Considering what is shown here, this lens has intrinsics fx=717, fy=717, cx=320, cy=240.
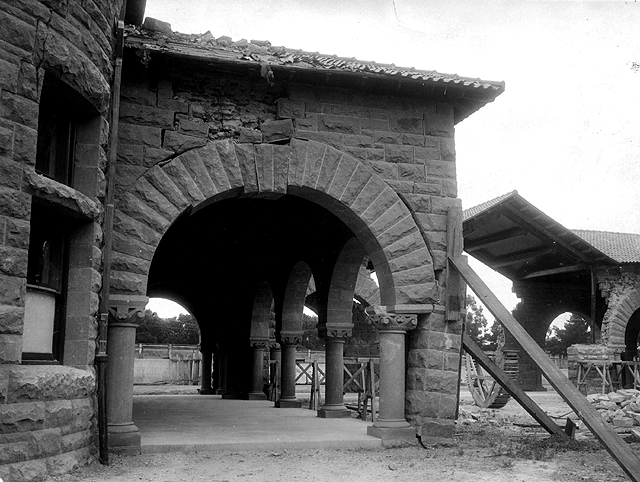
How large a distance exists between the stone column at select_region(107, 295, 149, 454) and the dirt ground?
0.29 metres

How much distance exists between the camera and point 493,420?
15.1 metres

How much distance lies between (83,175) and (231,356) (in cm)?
1189

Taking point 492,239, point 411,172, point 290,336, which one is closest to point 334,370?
point 290,336

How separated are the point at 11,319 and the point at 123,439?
8.04 feet

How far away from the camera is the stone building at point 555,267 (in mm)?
21188

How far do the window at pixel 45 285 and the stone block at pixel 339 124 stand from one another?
3508mm

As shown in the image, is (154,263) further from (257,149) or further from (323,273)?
(257,149)

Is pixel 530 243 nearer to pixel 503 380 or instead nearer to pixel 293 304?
pixel 293 304

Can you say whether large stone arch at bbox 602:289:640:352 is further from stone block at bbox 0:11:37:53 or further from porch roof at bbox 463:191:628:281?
stone block at bbox 0:11:37:53

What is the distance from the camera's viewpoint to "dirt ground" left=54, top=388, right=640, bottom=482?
22.4 ft

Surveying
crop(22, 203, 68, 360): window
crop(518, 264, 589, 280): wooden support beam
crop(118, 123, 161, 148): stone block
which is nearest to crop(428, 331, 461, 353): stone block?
crop(118, 123, 161, 148): stone block

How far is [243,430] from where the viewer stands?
9.81 metres

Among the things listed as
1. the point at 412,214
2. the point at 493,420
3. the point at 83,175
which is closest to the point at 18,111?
the point at 83,175

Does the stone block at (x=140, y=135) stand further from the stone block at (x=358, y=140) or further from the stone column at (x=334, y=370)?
the stone column at (x=334, y=370)
